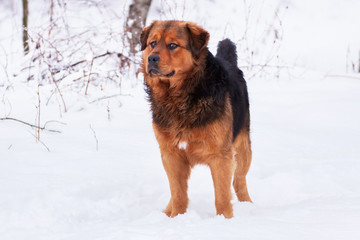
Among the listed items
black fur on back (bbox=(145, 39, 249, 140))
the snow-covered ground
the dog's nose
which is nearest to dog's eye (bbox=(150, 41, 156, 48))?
the dog's nose

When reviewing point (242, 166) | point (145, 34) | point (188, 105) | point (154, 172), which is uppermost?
→ point (145, 34)

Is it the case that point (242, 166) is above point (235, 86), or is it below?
below

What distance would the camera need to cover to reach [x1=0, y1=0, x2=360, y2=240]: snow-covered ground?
2.68 m

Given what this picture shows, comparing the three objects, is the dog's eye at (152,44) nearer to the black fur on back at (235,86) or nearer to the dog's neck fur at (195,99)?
the dog's neck fur at (195,99)

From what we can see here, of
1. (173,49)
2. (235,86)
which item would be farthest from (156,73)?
(235,86)

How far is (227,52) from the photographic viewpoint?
13.6ft

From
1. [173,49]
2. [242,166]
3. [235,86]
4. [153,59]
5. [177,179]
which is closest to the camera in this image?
[153,59]

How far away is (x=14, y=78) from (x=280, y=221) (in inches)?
182

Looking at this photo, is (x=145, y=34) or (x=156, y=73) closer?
(x=156, y=73)

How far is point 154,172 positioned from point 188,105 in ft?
4.06

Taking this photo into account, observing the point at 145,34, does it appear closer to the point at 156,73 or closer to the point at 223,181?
the point at 156,73

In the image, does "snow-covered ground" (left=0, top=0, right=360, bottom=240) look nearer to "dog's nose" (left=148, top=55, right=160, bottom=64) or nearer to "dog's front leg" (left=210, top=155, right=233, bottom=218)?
"dog's front leg" (left=210, top=155, right=233, bottom=218)

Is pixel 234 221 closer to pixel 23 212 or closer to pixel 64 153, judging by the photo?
pixel 23 212

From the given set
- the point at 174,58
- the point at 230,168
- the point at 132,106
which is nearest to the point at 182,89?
the point at 174,58
